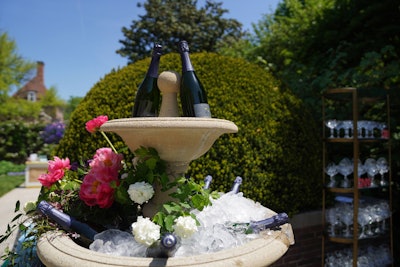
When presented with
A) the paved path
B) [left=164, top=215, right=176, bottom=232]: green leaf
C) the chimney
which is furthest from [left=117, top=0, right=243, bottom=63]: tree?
the chimney

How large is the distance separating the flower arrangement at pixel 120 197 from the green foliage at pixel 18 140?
12.4 m

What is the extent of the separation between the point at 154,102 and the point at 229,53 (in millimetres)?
7669

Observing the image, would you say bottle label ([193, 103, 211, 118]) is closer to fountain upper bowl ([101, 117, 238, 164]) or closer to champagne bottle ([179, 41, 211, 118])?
champagne bottle ([179, 41, 211, 118])

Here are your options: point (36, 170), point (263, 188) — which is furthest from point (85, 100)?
point (36, 170)

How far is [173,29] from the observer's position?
19.9 metres

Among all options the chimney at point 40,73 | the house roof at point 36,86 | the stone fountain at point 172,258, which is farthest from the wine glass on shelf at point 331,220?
the chimney at point 40,73

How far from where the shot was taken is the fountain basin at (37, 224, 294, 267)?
1.28 meters

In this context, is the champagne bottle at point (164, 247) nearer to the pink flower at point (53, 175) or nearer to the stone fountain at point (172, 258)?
the stone fountain at point (172, 258)

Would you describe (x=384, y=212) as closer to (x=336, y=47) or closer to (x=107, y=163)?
(x=107, y=163)

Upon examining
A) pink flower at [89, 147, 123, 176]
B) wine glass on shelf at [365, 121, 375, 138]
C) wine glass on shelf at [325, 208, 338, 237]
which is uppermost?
wine glass on shelf at [365, 121, 375, 138]

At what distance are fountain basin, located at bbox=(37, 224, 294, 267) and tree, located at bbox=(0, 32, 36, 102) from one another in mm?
22058

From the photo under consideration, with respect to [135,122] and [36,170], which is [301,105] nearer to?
[135,122]

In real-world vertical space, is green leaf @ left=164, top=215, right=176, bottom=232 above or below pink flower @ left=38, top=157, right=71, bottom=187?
below

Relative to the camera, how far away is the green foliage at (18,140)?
1278cm
